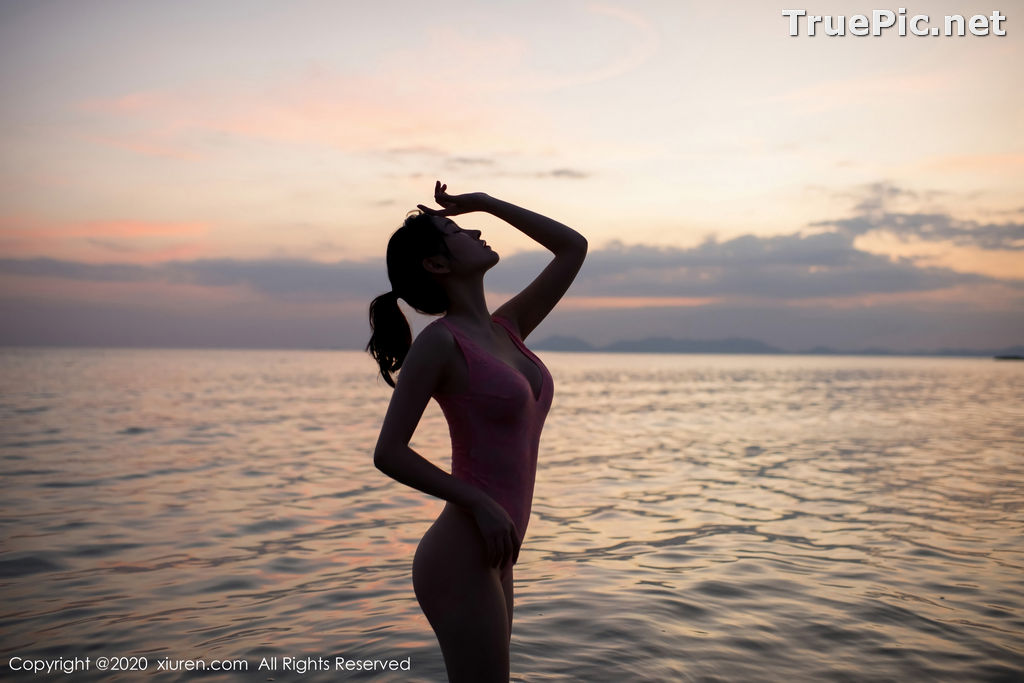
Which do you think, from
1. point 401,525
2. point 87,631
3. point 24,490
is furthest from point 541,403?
point 24,490

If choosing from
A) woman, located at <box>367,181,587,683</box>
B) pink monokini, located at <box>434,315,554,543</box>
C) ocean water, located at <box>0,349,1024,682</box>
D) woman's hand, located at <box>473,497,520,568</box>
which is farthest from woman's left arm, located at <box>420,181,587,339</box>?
ocean water, located at <box>0,349,1024,682</box>

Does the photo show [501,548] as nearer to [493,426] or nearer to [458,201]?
[493,426]

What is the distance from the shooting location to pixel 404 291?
312 centimetres

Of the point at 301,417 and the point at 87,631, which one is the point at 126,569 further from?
the point at 301,417

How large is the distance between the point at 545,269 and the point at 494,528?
126 centimetres

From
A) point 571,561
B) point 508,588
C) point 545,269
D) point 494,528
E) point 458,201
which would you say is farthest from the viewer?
point 571,561

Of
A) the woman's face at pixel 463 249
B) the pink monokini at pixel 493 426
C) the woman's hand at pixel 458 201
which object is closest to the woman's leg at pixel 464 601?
the pink monokini at pixel 493 426

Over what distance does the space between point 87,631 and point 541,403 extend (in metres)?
5.58

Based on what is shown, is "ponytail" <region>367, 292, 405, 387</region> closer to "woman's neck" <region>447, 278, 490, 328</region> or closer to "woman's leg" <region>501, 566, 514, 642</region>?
"woman's neck" <region>447, 278, 490, 328</region>

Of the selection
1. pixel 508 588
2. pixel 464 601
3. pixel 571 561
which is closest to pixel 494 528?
pixel 464 601

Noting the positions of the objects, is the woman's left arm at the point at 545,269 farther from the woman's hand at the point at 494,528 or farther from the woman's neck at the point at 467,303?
the woman's hand at the point at 494,528

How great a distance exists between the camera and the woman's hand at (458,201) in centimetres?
322

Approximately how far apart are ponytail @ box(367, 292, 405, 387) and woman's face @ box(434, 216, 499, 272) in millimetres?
305

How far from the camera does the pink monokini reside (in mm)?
2814
